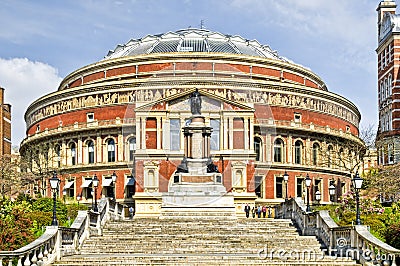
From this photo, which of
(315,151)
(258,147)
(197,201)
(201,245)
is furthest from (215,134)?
(201,245)

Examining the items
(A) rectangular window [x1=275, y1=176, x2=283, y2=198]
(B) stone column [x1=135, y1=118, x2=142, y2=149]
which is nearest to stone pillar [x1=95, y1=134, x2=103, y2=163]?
(B) stone column [x1=135, y1=118, x2=142, y2=149]

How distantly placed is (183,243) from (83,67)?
55.2 meters

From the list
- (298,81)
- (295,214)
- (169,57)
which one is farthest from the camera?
(298,81)

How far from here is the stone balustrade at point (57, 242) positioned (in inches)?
962

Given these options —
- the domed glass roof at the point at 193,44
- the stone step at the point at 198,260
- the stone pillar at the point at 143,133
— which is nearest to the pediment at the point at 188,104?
the stone pillar at the point at 143,133

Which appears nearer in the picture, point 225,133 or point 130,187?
point 225,133

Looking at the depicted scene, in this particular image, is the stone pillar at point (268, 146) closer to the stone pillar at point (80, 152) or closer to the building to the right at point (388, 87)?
the stone pillar at point (80, 152)

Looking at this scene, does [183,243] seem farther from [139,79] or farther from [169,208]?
[139,79]

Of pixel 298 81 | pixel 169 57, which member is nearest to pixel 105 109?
pixel 169 57

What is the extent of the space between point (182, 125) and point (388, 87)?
128ft

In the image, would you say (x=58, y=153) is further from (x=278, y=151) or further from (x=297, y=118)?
(x=297, y=118)

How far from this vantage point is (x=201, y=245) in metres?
32.9

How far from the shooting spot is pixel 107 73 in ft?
269

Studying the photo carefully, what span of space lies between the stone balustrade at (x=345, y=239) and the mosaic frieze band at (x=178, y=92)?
104 feet
